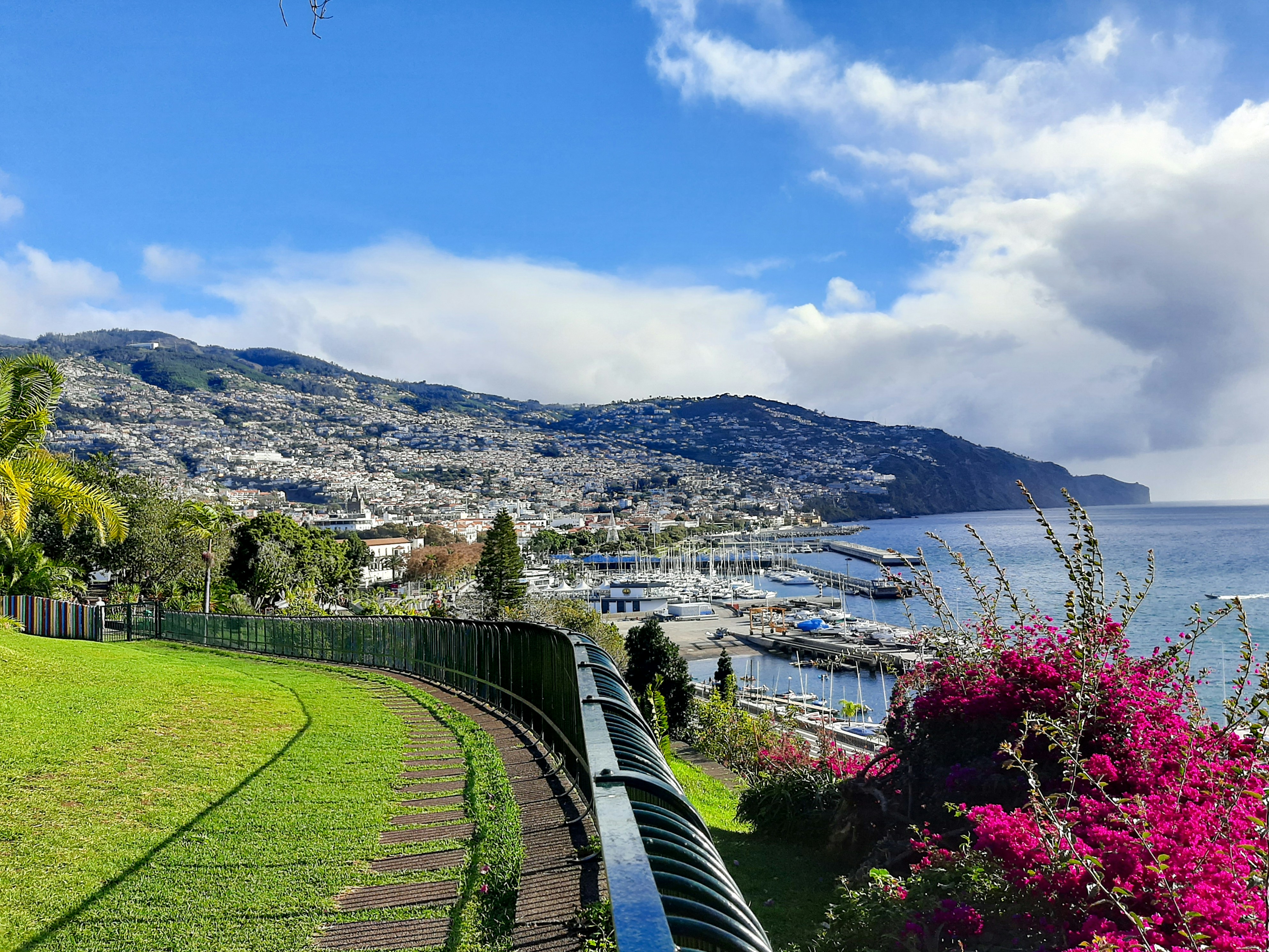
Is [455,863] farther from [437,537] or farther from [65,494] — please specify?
[437,537]

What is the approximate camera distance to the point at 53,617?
63.6 ft

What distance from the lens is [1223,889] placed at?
297 cm

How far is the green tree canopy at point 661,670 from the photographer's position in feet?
71.7

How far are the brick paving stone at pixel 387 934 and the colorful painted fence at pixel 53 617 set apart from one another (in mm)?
18860

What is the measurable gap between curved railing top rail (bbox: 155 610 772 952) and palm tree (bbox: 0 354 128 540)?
242 inches

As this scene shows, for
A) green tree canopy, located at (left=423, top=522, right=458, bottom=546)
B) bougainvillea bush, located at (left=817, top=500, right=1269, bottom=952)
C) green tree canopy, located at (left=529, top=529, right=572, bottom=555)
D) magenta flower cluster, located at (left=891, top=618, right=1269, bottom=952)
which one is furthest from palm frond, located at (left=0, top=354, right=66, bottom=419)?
green tree canopy, located at (left=529, top=529, right=572, bottom=555)

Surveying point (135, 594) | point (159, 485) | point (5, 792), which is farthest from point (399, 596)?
point (5, 792)

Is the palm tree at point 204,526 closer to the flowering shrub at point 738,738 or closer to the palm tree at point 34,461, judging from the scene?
the palm tree at point 34,461

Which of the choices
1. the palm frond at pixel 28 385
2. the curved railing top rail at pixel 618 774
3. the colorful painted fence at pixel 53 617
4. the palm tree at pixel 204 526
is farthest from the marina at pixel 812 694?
the palm tree at pixel 204 526

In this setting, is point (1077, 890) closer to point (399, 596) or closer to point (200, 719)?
point (200, 719)

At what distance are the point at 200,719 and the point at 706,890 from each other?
752cm

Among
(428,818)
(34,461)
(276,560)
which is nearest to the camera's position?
(428,818)

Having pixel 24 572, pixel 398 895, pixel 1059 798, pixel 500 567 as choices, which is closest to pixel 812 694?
pixel 500 567

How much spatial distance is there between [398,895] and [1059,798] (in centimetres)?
373
